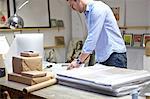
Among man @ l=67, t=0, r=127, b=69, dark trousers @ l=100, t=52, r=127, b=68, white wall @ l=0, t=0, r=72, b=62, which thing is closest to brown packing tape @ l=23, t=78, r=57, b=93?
man @ l=67, t=0, r=127, b=69

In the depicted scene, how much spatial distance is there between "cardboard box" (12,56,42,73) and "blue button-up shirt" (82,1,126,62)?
38 centimetres

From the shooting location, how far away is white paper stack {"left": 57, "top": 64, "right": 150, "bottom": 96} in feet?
4.13

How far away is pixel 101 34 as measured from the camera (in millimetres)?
2127

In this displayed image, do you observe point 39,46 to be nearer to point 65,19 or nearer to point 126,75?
point 126,75

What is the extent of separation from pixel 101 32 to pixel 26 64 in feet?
2.37

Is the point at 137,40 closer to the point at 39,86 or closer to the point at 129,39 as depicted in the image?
the point at 129,39

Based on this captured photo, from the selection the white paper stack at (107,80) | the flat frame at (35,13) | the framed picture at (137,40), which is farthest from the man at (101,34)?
the flat frame at (35,13)

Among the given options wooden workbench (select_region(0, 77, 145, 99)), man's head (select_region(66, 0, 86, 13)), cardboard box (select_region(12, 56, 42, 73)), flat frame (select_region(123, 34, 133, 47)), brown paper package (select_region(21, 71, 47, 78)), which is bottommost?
wooden workbench (select_region(0, 77, 145, 99))

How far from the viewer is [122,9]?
4422 mm

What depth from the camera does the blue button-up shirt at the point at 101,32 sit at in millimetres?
1924

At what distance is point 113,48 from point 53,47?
9.53 feet

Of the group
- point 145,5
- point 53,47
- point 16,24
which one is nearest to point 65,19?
point 53,47

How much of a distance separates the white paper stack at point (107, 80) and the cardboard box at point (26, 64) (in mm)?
267

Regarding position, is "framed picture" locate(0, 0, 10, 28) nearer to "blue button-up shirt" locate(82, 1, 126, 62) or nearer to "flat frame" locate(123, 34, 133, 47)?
"flat frame" locate(123, 34, 133, 47)
